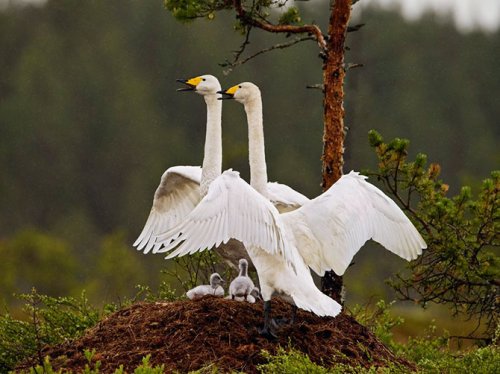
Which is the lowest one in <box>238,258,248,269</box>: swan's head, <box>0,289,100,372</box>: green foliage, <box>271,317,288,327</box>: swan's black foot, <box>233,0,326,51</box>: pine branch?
<box>0,289,100,372</box>: green foliage

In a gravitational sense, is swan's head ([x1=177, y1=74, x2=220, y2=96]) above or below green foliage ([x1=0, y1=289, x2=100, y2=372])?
above

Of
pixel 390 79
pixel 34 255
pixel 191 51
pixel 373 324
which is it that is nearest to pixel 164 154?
pixel 191 51

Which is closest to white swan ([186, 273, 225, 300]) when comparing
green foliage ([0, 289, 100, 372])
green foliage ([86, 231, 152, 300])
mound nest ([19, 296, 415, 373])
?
mound nest ([19, 296, 415, 373])

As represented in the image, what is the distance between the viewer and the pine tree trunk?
12.9 m

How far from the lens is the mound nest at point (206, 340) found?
10.6 metres

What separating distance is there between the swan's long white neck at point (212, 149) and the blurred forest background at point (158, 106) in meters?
35.3

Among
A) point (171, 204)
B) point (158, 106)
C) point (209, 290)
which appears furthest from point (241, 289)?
point (158, 106)

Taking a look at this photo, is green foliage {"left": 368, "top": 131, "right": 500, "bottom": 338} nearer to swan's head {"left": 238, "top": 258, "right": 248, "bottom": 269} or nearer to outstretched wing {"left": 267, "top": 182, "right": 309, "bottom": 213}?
outstretched wing {"left": 267, "top": 182, "right": 309, "bottom": 213}

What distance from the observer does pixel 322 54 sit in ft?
42.4

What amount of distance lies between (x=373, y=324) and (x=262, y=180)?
9.46 feet

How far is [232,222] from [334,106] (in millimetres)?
2840

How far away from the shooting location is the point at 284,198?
12750 millimetres

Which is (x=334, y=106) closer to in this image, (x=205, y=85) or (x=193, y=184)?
(x=205, y=85)

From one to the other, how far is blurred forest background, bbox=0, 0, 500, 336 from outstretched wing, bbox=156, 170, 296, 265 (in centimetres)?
3752
